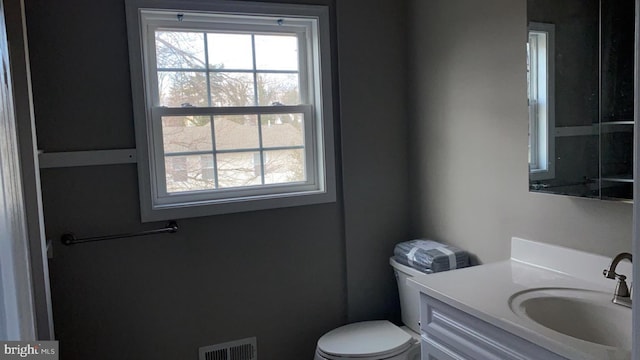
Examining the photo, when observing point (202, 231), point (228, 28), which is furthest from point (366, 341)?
point (228, 28)

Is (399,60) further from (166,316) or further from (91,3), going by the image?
(166,316)

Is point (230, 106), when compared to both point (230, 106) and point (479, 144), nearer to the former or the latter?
point (230, 106)

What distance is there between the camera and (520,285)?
1.78 m

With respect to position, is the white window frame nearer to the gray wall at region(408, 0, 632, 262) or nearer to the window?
the gray wall at region(408, 0, 632, 262)

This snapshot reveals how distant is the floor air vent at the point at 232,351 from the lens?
249 centimetres

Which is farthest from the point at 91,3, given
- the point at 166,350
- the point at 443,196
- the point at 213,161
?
the point at 443,196

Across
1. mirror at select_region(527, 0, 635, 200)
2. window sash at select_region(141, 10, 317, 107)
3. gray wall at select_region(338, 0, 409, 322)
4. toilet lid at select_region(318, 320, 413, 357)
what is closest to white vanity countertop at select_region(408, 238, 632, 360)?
mirror at select_region(527, 0, 635, 200)

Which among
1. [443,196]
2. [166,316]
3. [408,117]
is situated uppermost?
[408,117]

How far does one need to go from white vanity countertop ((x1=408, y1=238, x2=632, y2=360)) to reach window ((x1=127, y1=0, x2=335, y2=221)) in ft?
3.21

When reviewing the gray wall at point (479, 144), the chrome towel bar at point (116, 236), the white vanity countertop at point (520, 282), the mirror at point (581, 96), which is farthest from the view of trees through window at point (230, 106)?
the mirror at point (581, 96)

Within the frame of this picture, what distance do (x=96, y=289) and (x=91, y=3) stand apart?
49.3 inches

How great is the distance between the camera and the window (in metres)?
2.37

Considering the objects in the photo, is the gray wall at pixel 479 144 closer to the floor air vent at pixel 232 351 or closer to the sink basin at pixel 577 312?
the sink basin at pixel 577 312

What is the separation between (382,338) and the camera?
2359 mm
